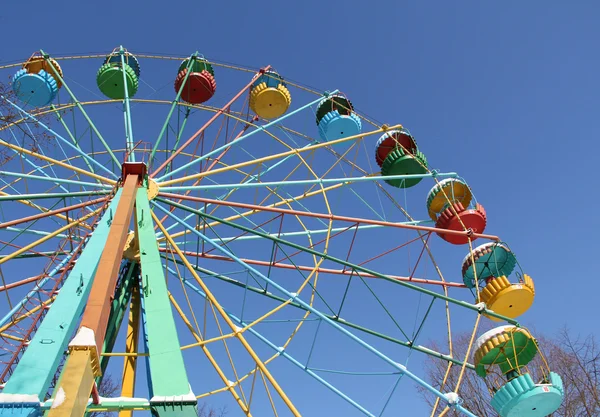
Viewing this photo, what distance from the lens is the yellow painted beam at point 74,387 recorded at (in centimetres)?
567

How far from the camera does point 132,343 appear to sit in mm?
11352

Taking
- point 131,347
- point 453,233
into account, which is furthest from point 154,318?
point 453,233

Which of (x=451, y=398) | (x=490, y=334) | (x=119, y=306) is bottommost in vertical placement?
(x=451, y=398)

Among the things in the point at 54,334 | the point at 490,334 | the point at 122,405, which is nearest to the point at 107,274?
the point at 54,334

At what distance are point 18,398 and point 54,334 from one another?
39.9 inches

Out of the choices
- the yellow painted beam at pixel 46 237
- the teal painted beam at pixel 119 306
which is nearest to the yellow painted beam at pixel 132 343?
the teal painted beam at pixel 119 306

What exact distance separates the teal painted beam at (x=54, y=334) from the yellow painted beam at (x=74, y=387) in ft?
1.42

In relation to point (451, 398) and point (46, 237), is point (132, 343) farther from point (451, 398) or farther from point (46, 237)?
point (451, 398)

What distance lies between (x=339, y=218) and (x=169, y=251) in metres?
3.58

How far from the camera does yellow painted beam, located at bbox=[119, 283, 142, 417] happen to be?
10.4m

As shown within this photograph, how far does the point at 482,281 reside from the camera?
13.0 m

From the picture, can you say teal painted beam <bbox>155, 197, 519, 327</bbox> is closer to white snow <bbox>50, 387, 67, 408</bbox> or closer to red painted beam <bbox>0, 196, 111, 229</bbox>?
red painted beam <bbox>0, 196, 111, 229</bbox>

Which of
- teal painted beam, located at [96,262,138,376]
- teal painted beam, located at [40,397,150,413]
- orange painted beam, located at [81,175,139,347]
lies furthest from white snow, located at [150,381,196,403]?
teal painted beam, located at [96,262,138,376]

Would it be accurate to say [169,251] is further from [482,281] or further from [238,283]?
[482,281]
